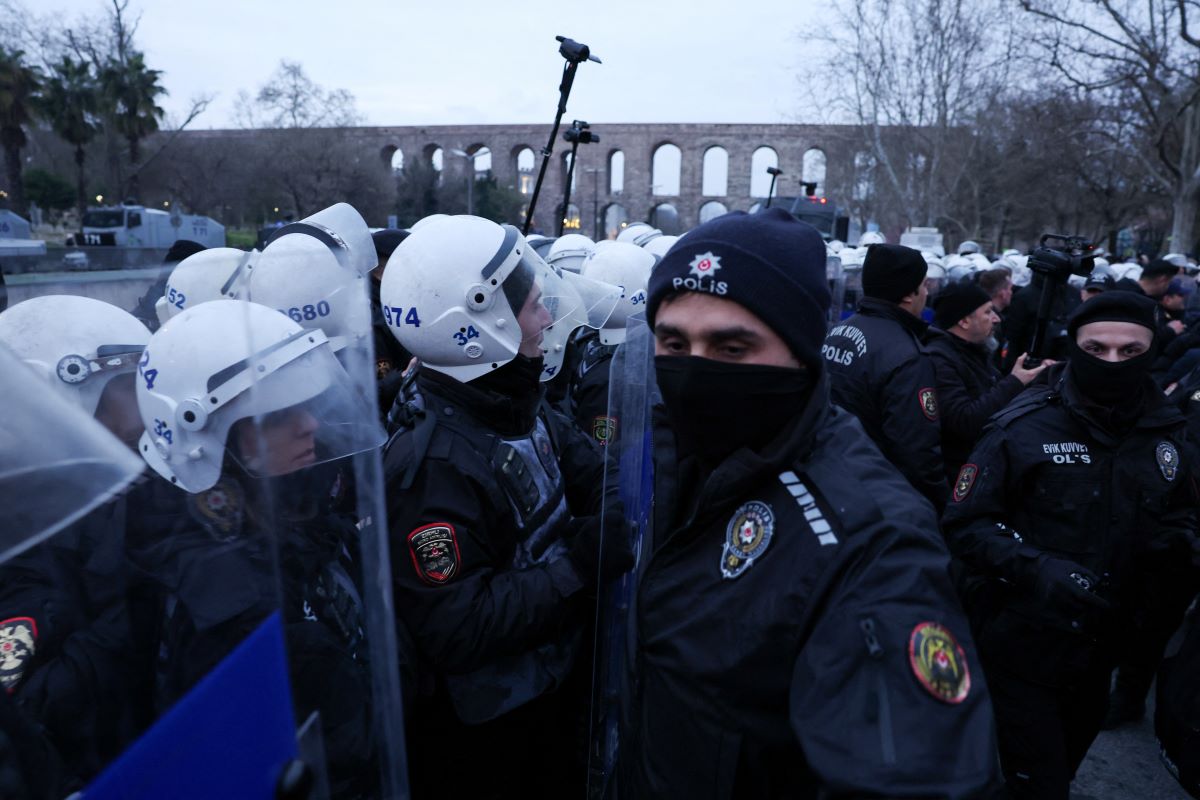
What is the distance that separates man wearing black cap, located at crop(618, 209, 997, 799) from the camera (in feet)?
3.35

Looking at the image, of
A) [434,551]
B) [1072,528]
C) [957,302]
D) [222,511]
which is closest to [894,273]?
[957,302]

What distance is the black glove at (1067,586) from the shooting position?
2.44 meters

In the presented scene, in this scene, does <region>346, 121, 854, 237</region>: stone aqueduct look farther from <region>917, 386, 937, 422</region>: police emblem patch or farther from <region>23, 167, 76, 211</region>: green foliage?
<region>917, 386, 937, 422</region>: police emblem patch

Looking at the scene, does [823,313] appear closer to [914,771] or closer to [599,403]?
[914,771]

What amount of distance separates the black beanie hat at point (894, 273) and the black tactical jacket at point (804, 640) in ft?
8.72

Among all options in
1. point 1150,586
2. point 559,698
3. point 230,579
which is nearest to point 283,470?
point 230,579

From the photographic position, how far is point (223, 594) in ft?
3.29

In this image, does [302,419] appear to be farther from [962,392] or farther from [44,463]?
[962,392]

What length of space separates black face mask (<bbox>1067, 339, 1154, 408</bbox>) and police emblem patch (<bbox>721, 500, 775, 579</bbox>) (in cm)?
208

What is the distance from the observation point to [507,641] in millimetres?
1855

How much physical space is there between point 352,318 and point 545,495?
3.19 feet

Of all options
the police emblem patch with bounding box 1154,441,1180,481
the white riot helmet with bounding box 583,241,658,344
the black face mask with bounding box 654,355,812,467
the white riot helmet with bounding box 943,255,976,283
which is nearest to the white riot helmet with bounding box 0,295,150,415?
the black face mask with bounding box 654,355,812,467

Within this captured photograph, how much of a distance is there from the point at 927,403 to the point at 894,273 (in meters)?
0.74

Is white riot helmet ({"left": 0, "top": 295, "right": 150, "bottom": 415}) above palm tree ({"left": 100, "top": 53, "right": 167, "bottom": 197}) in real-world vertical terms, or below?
below
